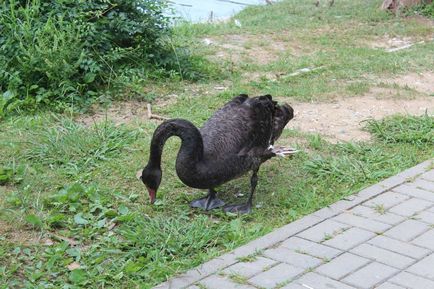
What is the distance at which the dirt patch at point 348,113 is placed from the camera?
727cm

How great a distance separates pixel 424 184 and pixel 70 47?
366 cm

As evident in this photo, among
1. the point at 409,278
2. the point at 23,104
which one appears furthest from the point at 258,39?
the point at 409,278

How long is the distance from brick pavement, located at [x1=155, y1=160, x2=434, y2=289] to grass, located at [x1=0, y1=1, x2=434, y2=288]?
4.9 inches

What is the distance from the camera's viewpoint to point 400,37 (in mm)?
11297

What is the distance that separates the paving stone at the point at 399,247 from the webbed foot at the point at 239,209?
925 mm

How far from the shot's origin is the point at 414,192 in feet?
19.1

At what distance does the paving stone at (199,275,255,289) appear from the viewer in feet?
14.5

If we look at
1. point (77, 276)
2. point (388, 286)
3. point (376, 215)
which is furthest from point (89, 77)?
point (388, 286)

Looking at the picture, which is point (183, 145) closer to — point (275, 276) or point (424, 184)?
point (275, 276)

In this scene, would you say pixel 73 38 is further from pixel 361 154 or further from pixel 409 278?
pixel 409 278

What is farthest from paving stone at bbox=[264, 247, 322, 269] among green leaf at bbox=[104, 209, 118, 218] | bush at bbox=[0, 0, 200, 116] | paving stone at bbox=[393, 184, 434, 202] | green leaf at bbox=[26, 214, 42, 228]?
bush at bbox=[0, 0, 200, 116]

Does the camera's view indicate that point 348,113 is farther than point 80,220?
Yes

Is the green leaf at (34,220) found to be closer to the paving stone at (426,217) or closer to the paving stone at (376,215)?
the paving stone at (376,215)

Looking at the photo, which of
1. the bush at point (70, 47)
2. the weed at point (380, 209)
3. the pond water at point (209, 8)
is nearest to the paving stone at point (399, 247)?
the weed at point (380, 209)
